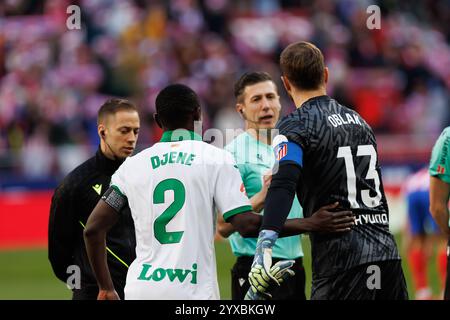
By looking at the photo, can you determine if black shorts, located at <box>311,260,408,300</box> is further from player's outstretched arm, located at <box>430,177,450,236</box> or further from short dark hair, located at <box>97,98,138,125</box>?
short dark hair, located at <box>97,98,138,125</box>

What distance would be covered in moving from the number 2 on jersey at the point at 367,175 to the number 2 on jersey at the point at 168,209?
3.03ft

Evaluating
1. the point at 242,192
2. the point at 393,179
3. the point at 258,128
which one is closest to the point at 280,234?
→ the point at 242,192

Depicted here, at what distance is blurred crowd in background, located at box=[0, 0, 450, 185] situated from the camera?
17531 millimetres

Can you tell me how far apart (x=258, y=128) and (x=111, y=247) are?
1634 millimetres

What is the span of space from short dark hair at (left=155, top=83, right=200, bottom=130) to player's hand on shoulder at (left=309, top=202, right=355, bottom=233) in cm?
91

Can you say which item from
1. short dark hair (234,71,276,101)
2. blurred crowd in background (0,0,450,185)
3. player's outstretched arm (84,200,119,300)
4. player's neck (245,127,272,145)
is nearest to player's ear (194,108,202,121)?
player's outstretched arm (84,200,119,300)

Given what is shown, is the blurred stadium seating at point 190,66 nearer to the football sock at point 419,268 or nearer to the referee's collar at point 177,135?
the football sock at point 419,268

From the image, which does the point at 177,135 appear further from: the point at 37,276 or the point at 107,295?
the point at 37,276

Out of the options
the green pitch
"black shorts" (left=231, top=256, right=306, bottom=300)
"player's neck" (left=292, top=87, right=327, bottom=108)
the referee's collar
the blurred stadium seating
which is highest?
the blurred stadium seating

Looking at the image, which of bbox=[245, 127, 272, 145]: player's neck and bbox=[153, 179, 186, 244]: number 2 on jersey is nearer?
bbox=[153, 179, 186, 244]: number 2 on jersey

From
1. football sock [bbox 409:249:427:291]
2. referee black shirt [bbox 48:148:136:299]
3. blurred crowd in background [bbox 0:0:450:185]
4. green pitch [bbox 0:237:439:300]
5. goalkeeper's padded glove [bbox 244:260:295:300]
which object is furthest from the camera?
blurred crowd in background [bbox 0:0:450:185]

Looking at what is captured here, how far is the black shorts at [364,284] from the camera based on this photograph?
17.0ft

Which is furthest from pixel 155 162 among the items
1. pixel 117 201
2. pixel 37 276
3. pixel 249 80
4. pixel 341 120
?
pixel 37 276

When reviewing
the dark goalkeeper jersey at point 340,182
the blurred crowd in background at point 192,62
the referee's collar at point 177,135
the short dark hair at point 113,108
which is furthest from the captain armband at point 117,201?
the blurred crowd in background at point 192,62
